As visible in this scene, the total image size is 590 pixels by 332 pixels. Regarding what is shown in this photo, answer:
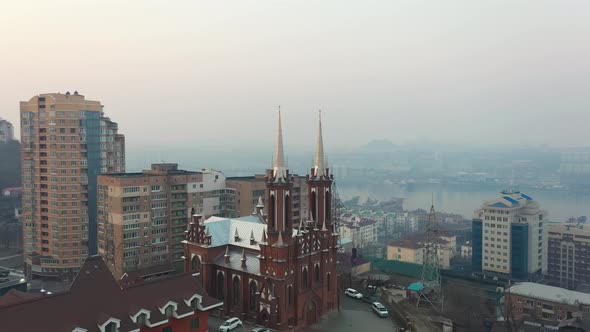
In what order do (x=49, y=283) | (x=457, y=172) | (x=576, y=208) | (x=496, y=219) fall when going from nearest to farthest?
(x=49, y=283)
(x=496, y=219)
(x=576, y=208)
(x=457, y=172)

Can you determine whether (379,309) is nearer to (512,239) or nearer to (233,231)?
(233,231)

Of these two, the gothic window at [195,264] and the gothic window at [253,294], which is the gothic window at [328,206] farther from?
the gothic window at [195,264]

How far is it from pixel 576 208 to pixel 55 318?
107 metres

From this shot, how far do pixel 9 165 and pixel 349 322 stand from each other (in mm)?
71475

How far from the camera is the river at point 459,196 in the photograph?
331 ft

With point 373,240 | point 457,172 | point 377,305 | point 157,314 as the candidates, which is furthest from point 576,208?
point 157,314

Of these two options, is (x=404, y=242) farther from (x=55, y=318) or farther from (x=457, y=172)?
(x=457, y=172)

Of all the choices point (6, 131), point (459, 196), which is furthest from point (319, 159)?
point (459, 196)

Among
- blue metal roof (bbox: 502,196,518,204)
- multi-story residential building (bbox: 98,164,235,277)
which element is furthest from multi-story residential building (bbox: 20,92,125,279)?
blue metal roof (bbox: 502,196,518,204)

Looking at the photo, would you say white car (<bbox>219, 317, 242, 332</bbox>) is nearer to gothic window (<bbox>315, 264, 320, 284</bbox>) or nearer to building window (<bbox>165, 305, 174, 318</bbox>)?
gothic window (<bbox>315, 264, 320, 284</bbox>)

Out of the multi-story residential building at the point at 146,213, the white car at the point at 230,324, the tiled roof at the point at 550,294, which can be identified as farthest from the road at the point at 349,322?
the tiled roof at the point at 550,294

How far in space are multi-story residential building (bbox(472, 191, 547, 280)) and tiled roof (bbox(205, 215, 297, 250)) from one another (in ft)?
122

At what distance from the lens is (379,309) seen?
25.3m

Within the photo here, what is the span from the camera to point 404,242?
6259 cm
